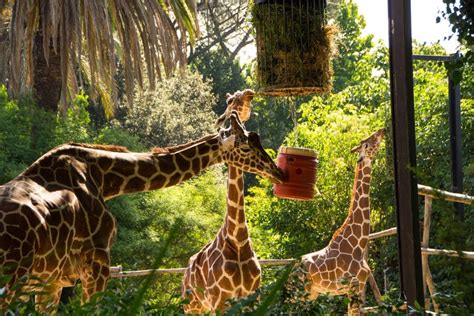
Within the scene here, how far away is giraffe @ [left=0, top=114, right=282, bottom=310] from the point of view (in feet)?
18.2

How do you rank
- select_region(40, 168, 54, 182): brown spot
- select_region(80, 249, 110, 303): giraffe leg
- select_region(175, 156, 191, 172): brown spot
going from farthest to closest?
1. select_region(175, 156, 191, 172): brown spot
2. select_region(40, 168, 54, 182): brown spot
3. select_region(80, 249, 110, 303): giraffe leg

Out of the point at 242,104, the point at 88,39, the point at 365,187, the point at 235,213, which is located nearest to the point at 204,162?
the point at 235,213

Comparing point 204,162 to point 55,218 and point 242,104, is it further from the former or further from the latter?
point 55,218

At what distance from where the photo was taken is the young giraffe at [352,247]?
994 cm

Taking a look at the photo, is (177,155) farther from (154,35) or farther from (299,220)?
(299,220)

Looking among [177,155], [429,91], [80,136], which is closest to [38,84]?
[80,136]

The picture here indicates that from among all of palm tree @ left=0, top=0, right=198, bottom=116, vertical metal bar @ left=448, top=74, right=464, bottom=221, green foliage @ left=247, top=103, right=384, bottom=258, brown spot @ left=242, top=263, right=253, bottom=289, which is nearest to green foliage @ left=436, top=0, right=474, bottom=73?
brown spot @ left=242, top=263, right=253, bottom=289

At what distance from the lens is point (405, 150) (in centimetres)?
509

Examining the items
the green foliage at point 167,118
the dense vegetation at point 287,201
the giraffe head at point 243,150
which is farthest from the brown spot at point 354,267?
the green foliage at point 167,118

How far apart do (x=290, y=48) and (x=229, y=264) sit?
78.5 inches

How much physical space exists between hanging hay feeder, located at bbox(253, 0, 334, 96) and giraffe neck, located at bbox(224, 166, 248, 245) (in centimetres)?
134

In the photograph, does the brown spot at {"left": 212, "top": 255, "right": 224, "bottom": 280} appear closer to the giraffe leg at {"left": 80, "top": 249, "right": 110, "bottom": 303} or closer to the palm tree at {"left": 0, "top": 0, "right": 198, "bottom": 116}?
the giraffe leg at {"left": 80, "top": 249, "right": 110, "bottom": 303}

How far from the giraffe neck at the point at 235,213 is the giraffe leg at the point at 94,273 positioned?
234 cm

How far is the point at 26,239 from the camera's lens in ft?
18.2
